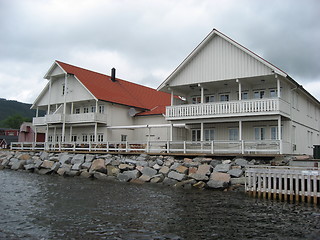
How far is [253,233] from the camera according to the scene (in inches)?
372

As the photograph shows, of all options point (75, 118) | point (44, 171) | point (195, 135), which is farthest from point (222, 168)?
point (75, 118)

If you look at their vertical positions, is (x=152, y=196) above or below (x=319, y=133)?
below

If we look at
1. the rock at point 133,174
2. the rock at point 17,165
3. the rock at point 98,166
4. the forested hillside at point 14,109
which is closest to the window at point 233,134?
the rock at point 133,174

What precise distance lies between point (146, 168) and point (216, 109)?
628cm

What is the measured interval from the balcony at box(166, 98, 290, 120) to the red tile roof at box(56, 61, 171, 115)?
7021mm

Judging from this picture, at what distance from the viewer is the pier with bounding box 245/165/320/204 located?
13609mm

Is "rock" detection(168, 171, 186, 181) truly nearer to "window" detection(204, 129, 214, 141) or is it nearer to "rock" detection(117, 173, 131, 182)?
"rock" detection(117, 173, 131, 182)

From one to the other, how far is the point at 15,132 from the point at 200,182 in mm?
40845

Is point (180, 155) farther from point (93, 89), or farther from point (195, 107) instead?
point (93, 89)

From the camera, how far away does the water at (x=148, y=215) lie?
372 inches

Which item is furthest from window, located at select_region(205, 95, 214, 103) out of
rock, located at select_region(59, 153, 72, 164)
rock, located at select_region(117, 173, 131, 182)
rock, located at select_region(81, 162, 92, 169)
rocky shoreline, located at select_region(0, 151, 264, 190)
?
rock, located at select_region(59, 153, 72, 164)

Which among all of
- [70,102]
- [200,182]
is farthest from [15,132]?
A: [200,182]

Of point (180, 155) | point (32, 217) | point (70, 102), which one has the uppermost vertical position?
point (70, 102)

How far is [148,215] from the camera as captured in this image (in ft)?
38.3
